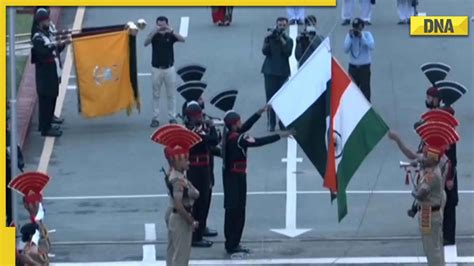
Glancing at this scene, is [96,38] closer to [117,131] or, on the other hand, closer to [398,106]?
[117,131]

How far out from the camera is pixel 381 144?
20938mm

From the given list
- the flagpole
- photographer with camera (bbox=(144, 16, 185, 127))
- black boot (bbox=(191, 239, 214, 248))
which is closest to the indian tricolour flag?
black boot (bbox=(191, 239, 214, 248))

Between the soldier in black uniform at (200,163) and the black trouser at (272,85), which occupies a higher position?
the black trouser at (272,85)

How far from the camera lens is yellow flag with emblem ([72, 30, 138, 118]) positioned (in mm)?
21766

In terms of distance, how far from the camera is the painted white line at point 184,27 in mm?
25503

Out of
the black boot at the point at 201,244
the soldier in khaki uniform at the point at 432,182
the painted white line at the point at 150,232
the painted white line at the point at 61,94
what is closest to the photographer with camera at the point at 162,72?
the painted white line at the point at 61,94

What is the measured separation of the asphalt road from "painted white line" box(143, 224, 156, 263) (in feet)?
0.21

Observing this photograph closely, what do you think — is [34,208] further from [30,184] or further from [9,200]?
[9,200]

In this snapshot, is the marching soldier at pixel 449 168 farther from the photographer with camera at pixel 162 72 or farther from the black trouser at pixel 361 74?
the photographer with camera at pixel 162 72

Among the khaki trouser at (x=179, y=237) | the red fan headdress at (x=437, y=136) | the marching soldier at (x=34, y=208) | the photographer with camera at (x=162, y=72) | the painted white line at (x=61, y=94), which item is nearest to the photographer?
the marching soldier at (x=34, y=208)

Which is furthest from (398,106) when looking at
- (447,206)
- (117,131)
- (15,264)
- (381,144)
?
(15,264)

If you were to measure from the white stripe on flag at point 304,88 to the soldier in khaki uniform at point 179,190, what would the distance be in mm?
935

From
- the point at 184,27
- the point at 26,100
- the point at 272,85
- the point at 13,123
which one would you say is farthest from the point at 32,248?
the point at 184,27

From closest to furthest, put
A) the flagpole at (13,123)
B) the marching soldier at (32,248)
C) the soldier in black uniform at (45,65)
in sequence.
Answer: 1. the marching soldier at (32,248)
2. the flagpole at (13,123)
3. the soldier in black uniform at (45,65)
